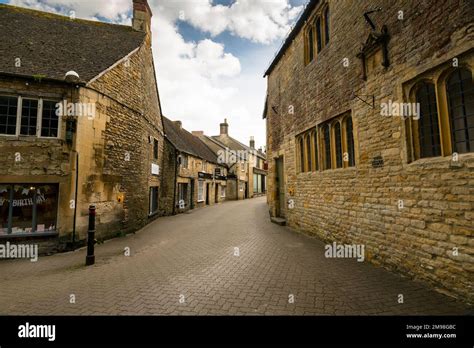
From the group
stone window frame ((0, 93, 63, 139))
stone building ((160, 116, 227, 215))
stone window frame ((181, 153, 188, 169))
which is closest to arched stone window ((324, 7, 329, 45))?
stone window frame ((0, 93, 63, 139))

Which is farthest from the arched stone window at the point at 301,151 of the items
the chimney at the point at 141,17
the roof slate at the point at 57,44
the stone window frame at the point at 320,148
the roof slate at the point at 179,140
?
the chimney at the point at 141,17

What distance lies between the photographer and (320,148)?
8078mm

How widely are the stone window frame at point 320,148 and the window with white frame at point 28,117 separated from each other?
29.6ft

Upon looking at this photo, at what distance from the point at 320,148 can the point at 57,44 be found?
1131 centimetres

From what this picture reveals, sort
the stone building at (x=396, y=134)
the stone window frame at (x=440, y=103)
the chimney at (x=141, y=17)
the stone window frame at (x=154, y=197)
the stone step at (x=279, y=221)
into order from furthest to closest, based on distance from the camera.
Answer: the stone window frame at (x=154, y=197) → the chimney at (x=141, y=17) → the stone step at (x=279, y=221) → the stone window frame at (x=440, y=103) → the stone building at (x=396, y=134)

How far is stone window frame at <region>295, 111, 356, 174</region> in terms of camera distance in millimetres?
6883

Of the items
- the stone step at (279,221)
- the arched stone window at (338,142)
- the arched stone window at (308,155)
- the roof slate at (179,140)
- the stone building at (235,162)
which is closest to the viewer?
the arched stone window at (338,142)

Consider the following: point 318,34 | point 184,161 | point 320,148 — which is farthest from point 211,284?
point 184,161

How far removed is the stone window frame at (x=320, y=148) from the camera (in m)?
6.88

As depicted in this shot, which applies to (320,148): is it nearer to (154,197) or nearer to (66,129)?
(66,129)

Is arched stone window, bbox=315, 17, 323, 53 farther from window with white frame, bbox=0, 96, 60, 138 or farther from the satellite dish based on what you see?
window with white frame, bbox=0, 96, 60, 138

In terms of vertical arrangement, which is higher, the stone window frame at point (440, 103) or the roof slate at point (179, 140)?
the roof slate at point (179, 140)

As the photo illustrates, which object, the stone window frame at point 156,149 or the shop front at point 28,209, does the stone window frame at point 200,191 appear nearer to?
the stone window frame at point 156,149

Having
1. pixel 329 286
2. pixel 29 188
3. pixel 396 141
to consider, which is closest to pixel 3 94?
pixel 29 188
